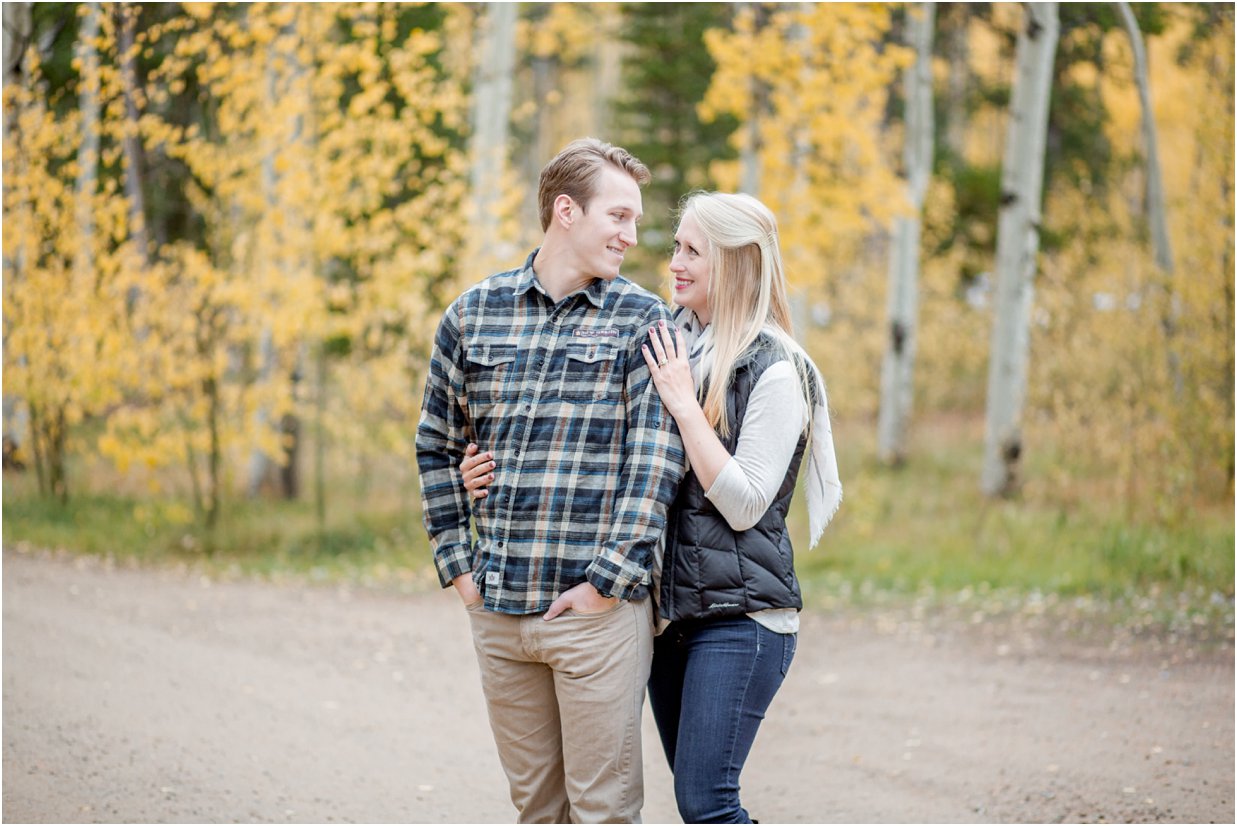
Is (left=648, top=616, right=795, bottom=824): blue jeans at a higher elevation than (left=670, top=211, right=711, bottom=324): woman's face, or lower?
lower

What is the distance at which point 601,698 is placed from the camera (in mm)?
2568

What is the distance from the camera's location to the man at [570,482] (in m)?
2.54

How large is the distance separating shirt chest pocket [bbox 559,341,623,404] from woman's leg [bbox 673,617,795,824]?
0.57 m

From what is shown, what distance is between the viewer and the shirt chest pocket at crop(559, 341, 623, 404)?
259 centimetres

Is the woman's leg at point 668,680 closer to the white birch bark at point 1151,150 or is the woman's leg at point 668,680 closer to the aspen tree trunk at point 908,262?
the white birch bark at point 1151,150

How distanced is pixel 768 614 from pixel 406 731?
110 inches

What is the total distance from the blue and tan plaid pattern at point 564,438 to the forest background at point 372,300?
3.63 meters

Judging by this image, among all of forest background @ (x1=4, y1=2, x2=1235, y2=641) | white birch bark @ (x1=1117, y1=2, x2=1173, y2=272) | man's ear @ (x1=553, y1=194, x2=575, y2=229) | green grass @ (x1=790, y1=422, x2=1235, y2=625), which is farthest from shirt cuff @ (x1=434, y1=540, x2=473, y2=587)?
white birch bark @ (x1=1117, y1=2, x2=1173, y2=272)

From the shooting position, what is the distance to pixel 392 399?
8.91 m

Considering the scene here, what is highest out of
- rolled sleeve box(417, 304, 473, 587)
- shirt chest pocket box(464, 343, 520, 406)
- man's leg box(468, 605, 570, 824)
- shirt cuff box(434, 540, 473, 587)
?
shirt chest pocket box(464, 343, 520, 406)

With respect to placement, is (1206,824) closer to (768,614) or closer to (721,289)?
(768,614)

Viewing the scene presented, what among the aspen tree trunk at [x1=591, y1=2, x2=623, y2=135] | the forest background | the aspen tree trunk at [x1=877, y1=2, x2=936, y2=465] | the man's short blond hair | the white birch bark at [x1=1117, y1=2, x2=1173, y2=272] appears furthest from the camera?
the aspen tree trunk at [x1=591, y1=2, x2=623, y2=135]

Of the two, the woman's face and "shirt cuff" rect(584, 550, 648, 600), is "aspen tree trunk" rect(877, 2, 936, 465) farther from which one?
"shirt cuff" rect(584, 550, 648, 600)

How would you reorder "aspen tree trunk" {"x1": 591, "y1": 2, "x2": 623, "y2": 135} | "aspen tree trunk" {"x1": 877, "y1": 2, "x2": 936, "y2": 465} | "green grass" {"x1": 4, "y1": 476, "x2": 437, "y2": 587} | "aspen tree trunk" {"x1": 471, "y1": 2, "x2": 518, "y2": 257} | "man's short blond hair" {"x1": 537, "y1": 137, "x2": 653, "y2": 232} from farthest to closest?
"aspen tree trunk" {"x1": 591, "y1": 2, "x2": 623, "y2": 135} → "aspen tree trunk" {"x1": 877, "y1": 2, "x2": 936, "y2": 465} → "aspen tree trunk" {"x1": 471, "y1": 2, "x2": 518, "y2": 257} → "green grass" {"x1": 4, "y1": 476, "x2": 437, "y2": 587} → "man's short blond hair" {"x1": 537, "y1": 137, "x2": 653, "y2": 232}
